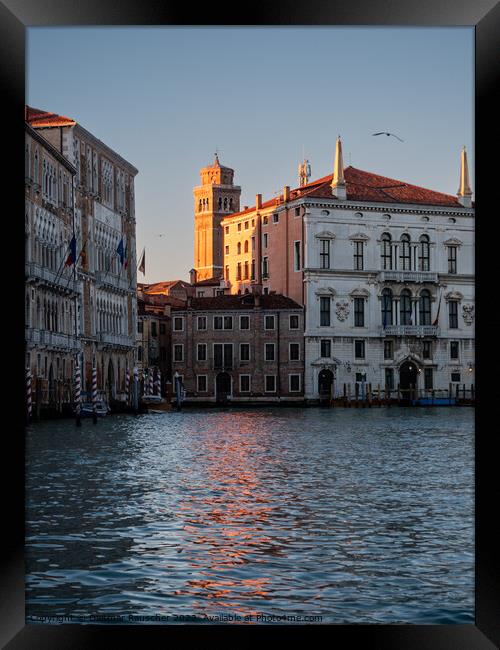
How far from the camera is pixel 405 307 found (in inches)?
1946

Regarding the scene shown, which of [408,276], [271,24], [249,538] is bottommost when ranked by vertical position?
[249,538]

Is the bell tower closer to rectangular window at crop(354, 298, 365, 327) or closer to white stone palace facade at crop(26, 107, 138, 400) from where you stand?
rectangular window at crop(354, 298, 365, 327)

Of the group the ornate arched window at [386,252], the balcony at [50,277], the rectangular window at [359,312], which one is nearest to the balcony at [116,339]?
the balcony at [50,277]

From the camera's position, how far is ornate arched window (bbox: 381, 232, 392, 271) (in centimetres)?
4934

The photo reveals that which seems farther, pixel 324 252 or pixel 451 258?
pixel 451 258

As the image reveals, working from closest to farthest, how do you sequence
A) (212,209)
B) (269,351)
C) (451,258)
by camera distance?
(269,351)
(451,258)
(212,209)

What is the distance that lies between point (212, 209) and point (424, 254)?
111 ft

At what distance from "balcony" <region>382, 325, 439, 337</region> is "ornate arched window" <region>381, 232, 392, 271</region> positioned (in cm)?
255

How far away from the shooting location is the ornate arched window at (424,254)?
49.8 meters

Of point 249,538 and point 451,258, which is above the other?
point 451,258

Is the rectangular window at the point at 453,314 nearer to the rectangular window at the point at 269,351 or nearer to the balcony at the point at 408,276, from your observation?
the balcony at the point at 408,276

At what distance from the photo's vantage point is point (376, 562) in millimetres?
6191

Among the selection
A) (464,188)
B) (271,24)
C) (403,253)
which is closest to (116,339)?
(403,253)

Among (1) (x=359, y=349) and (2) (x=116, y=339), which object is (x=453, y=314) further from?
(2) (x=116, y=339)
